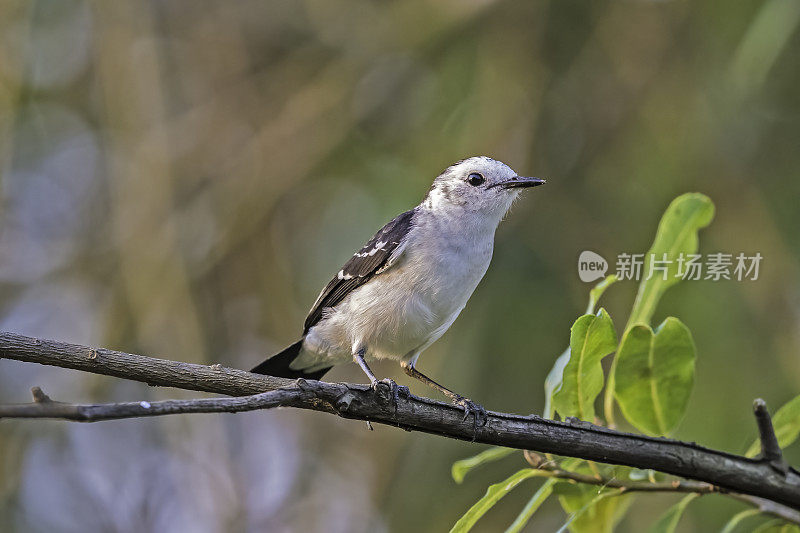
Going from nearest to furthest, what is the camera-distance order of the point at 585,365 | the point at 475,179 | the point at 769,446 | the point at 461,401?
the point at 769,446 < the point at 585,365 < the point at 461,401 < the point at 475,179

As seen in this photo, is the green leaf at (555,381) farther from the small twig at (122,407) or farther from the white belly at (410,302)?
the small twig at (122,407)

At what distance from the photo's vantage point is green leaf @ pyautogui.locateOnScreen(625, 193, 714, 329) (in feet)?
8.22

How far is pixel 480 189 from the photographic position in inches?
140

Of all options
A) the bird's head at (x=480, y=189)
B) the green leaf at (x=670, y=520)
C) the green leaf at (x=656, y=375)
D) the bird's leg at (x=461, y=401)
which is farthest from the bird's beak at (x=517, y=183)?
the green leaf at (x=670, y=520)

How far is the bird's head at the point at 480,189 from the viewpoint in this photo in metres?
3.51

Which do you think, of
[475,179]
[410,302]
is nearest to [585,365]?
[410,302]

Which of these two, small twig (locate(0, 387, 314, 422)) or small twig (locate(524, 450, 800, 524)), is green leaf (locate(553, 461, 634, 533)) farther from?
small twig (locate(0, 387, 314, 422))

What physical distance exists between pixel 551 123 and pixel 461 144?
1.99 ft

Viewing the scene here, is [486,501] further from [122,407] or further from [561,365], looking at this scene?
[122,407]

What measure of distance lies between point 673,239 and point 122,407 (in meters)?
1.76

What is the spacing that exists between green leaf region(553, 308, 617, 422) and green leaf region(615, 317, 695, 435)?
0.35ft

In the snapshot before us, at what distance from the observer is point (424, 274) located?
320 centimetres

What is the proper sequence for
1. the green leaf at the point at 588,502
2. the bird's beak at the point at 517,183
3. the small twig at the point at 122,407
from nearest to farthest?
the small twig at the point at 122,407
the green leaf at the point at 588,502
the bird's beak at the point at 517,183

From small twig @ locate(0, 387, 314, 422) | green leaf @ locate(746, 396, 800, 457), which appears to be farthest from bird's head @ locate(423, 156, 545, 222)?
small twig @ locate(0, 387, 314, 422)
